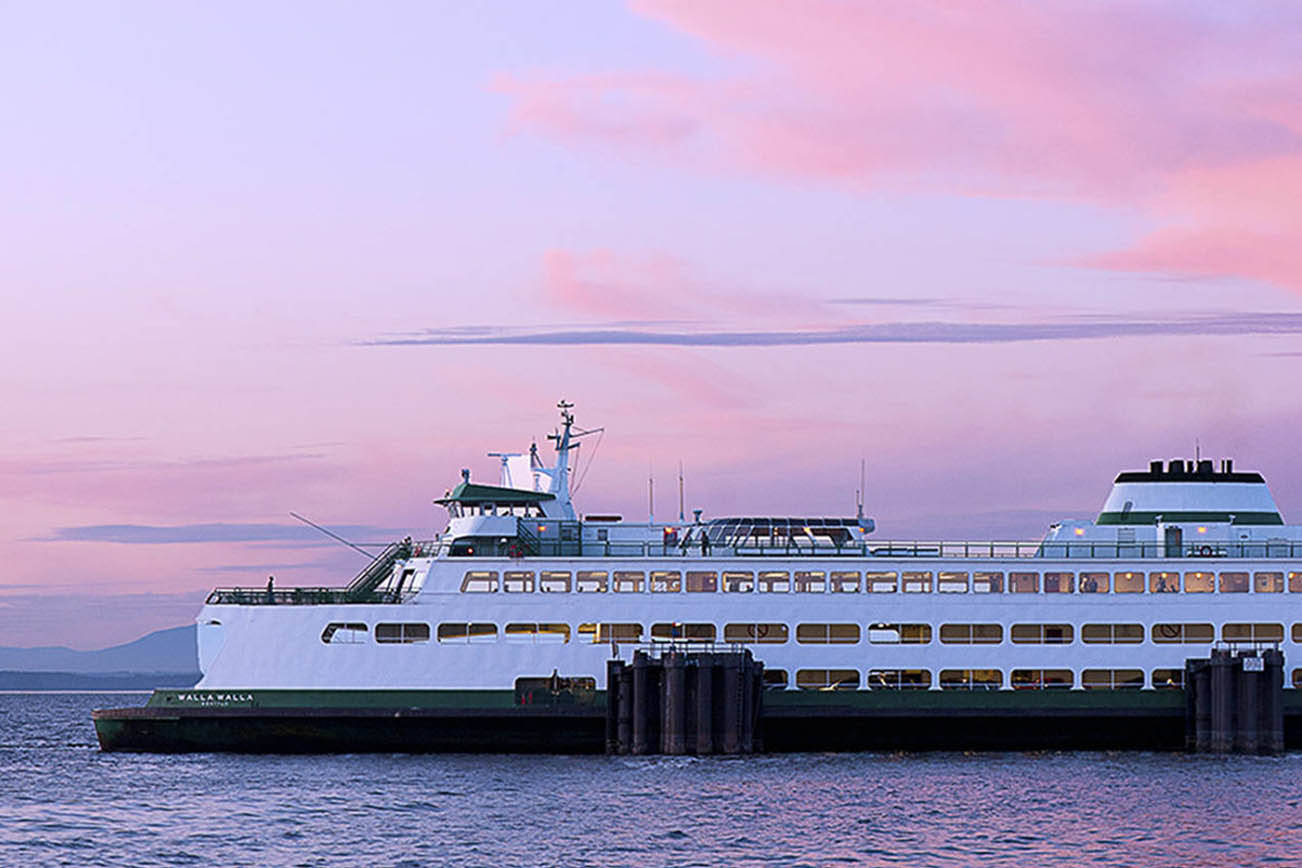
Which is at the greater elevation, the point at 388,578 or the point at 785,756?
the point at 388,578

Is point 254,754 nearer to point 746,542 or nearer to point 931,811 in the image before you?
point 746,542

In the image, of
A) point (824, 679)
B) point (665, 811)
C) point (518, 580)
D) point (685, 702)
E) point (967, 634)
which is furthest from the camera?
point (967, 634)

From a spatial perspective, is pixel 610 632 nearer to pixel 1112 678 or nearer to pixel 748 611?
pixel 748 611

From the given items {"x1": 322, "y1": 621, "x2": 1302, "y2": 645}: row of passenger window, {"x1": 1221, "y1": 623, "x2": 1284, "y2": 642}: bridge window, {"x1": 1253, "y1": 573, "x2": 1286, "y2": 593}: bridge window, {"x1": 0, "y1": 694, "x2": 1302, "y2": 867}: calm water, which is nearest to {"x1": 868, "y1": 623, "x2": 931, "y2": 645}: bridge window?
{"x1": 322, "y1": 621, "x2": 1302, "y2": 645}: row of passenger window

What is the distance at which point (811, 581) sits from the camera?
54156 millimetres

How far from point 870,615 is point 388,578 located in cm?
1342

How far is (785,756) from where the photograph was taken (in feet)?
170

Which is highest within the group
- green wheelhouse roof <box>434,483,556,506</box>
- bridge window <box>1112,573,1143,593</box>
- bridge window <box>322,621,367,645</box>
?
green wheelhouse roof <box>434,483,556,506</box>

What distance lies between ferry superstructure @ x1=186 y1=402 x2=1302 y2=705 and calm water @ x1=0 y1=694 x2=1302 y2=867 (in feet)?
7.79

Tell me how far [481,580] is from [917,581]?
11.9 m

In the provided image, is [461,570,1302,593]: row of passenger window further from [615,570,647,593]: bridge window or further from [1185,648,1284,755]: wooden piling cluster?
[1185,648,1284,755]: wooden piling cluster

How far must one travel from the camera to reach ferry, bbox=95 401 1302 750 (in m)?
52.0

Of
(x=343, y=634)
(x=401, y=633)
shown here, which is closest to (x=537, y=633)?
(x=401, y=633)

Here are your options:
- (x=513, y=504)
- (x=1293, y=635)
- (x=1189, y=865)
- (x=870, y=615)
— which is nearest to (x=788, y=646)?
(x=870, y=615)
